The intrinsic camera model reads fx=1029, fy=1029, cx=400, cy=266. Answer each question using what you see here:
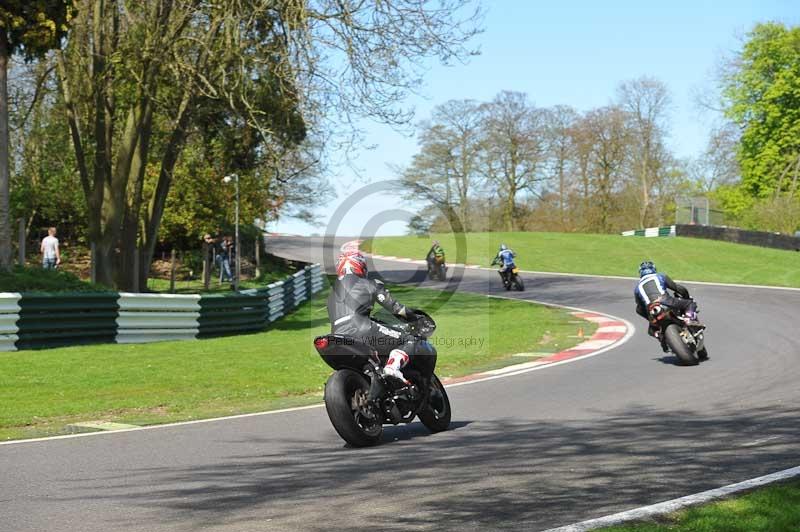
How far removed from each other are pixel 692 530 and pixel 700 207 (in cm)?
5866

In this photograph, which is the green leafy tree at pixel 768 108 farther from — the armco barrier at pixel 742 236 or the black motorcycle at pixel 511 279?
the black motorcycle at pixel 511 279

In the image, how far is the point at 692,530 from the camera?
5.47m

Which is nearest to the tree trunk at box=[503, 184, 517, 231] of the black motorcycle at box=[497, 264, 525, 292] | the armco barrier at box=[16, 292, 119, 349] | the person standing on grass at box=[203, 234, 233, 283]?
the person standing on grass at box=[203, 234, 233, 283]

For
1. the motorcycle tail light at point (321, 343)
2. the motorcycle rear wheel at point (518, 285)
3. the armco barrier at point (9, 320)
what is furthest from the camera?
the motorcycle rear wheel at point (518, 285)

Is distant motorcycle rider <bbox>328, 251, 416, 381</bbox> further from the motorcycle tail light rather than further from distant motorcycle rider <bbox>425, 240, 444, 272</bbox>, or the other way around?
distant motorcycle rider <bbox>425, 240, 444, 272</bbox>

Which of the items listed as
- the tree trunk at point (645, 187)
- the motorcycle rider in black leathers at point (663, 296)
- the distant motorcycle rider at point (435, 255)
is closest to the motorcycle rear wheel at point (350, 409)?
the motorcycle rider in black leathers at point (663, 296)

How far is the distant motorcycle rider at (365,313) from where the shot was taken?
29.2ft

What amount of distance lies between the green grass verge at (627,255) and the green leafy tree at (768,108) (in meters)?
17.6

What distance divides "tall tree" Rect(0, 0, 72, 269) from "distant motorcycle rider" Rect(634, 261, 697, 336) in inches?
452

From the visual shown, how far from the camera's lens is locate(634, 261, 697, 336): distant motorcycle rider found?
15.3m

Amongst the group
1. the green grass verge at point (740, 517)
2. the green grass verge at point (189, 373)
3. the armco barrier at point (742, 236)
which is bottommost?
the green grass verge at point (189, 373)

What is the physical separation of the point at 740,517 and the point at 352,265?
4340 millimetres

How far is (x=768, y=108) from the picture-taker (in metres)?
69.1

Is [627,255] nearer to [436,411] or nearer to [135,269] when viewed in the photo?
[135,269]
